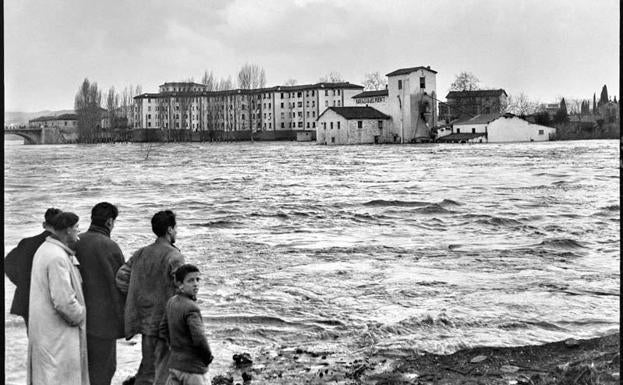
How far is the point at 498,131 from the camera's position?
70.1 metres

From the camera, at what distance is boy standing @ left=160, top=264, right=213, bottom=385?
4348mm

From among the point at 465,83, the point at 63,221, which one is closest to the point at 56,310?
the point at 63,221

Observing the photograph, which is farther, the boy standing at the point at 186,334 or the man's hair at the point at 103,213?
the man's hair at the point at 103,213

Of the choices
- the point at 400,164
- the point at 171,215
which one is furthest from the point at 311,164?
the point at 171,215

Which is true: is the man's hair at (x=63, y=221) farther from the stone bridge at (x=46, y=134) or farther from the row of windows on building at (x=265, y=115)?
the row of windows on building at (x=265, y=115)

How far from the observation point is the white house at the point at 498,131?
2736 inches

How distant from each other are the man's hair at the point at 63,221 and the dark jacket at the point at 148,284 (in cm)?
55

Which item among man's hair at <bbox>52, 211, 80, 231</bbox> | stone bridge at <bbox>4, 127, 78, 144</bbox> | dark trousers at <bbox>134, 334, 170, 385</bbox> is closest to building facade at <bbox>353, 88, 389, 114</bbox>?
stone bridge at <bbox>4, 127, 78, 144</bbox>

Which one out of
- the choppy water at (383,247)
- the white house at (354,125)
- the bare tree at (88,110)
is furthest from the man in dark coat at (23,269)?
the bare tree at (88,110)

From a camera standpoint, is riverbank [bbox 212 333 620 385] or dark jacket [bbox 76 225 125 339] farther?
riverbank [bbox 212 333 620 385]

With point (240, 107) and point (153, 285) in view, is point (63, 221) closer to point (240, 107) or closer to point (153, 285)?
point (153, 285)

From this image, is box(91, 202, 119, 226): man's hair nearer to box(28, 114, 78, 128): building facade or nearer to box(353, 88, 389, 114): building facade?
box(353, 88, 389, 114): building facade

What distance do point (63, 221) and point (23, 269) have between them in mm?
889

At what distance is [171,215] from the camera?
16.0 feet
